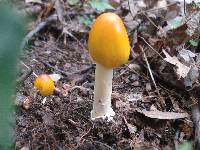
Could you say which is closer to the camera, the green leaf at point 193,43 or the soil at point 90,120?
the soil at point 90,120

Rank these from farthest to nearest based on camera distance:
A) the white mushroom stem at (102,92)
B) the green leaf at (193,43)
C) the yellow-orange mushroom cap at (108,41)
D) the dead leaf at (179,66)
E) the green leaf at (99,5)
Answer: the green leaf at (99,5) → the green leaf at (193,43) → the dead leaf at (179,66) → the white mushroom stem at (102,92) → the yellow-orange mushroom cap at (108,41)

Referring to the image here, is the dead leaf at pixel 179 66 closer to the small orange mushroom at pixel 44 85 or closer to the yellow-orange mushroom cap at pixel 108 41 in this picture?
the yellow-orange mushroom cap at pixel 108 41

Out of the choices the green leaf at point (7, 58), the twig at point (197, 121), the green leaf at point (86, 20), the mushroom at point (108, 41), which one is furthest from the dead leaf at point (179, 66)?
the green leaf at point (7, 58)

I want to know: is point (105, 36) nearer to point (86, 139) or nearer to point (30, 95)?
point (86, 139)

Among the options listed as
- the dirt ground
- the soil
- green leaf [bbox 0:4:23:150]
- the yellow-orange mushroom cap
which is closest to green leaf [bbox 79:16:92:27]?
the dirt ground

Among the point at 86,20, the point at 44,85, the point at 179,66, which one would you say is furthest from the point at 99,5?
the point at 44,85

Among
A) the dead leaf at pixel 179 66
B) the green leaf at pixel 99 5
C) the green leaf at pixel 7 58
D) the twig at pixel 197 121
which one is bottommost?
the green leaf at pixel 7 58

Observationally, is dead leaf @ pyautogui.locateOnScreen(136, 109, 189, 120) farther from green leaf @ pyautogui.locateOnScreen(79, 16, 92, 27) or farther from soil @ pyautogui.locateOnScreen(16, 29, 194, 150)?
green leaf @ pyautogui.locateOnScreen(79, 16, 92, 27)
